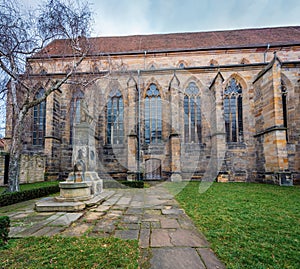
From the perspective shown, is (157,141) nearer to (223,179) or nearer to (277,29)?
(223,179)

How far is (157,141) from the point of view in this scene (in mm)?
13781

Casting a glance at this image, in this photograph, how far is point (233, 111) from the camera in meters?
14.1

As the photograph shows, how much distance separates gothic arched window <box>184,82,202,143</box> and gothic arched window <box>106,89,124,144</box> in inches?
219

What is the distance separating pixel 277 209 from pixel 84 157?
6.44 metres

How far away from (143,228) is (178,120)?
10.5 m

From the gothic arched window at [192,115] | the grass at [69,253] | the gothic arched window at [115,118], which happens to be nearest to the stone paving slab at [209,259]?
the grass at [69,253]

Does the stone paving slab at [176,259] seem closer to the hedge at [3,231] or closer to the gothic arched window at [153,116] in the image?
the hedge at [3,231]

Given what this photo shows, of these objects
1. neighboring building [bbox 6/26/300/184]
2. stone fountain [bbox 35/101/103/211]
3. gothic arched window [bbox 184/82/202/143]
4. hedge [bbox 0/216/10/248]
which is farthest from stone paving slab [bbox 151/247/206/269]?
gothic arched window [bbox 184/82/202/143]

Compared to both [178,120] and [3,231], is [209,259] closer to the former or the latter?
[3,231]

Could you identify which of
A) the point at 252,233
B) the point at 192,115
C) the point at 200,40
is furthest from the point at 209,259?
the point at 200,40

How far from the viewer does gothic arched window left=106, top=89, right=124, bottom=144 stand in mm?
14148

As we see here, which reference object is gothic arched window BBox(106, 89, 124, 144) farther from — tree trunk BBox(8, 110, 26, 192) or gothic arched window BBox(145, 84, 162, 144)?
tree trunk BBox(8, 110, 26, 192)

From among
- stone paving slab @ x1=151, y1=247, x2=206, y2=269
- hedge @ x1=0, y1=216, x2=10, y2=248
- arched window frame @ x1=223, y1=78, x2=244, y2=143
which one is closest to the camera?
stone paving slab @ x1=151, y1=247, x2=206, y2=269

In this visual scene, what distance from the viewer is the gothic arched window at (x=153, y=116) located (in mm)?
13945
